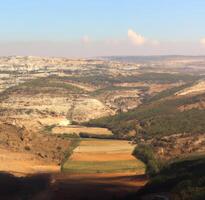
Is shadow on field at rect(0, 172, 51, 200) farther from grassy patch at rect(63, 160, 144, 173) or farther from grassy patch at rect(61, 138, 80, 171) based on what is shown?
grassy patch at rect(61, 138, 80, 171)

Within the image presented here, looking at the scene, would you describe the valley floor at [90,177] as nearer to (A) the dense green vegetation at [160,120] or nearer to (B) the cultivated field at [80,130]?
(A) the dense green vegetation at [160,120]

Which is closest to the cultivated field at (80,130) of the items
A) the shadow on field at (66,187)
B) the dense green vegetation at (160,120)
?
the dense green vegetation at (160,120)

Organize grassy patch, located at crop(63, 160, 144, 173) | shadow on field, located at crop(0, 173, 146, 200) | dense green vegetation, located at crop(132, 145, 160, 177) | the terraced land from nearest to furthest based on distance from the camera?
shadow on field, located at crop(0, 173, 146, 200), dense green vegetation, located at crop(132, 145, 160, 177), grassy patch, located at crop(63, 160, 144, 173), the terraced land

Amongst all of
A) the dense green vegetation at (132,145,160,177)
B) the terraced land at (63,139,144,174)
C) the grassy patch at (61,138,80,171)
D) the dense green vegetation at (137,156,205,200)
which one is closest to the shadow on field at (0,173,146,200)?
the dense green vegetation at (132,145,160,177)

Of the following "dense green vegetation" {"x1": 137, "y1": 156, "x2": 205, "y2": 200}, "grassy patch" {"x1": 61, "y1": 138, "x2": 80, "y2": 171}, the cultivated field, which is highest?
"dense green vegetation" {"x1": 137, "y1": 156, "x2": 205, "y2": 200}

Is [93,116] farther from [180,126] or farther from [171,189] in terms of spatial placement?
[171,189]

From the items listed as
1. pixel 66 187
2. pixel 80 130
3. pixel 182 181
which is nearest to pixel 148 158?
pixel 66 187
